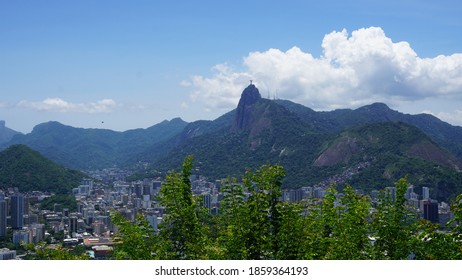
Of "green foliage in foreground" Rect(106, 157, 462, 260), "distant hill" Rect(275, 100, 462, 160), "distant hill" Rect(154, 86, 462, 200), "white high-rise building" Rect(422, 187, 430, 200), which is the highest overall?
"distant hill" Rect(275, 100, 462, 160)

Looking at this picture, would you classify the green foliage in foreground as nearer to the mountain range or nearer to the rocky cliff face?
the mountain range

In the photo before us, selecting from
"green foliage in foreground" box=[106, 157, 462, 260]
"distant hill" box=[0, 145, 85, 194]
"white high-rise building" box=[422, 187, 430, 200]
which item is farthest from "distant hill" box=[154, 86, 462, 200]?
"green foliage in foreground" box=[106, 157, 462, 260]

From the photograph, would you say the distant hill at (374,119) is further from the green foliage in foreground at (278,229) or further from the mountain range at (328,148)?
the green foliage in foreground at (278,229)

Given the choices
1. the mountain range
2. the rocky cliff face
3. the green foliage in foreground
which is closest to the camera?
the green foliage in foreground

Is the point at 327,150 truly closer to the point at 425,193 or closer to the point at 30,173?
the point at 425,193

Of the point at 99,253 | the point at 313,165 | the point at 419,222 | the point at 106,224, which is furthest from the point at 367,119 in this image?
the point at 419,222

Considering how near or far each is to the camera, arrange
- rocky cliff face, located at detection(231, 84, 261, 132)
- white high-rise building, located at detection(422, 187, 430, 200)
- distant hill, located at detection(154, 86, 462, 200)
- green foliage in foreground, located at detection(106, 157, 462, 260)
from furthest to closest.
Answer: rocky cliff face, located at detection(231, 84, 261, 132) < distant hill, located at detection(154, 86, 462, 200) < white high-rise building, located at detection(422, 187, 430, 200) < green foliage in foreground, located at detection(106, 157, 462, 260)

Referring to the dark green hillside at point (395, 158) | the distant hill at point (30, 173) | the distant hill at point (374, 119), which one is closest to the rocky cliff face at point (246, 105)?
the distant hill at point (374, 119)

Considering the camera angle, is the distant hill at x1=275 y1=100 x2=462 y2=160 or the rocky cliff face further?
the distant hill at x1=275 y1=100 x2=462 y2=160
